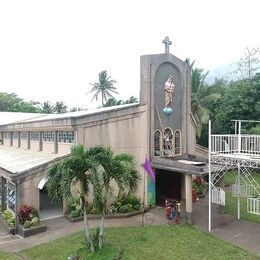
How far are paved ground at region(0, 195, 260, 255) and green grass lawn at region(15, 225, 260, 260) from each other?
2.45ft

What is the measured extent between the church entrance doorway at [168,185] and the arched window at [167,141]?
7.11ft

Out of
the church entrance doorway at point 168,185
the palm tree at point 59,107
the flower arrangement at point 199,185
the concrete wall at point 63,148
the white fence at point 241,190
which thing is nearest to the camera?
the white fence at point 241,190

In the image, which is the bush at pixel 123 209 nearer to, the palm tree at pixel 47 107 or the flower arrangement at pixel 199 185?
the flower arrangement at pixel 199 185

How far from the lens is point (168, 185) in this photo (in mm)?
24281

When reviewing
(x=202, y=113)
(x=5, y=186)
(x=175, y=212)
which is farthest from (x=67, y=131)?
(x=202, y=113)

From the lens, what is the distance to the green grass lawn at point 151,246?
13016mm

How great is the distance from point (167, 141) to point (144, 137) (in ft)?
6.85

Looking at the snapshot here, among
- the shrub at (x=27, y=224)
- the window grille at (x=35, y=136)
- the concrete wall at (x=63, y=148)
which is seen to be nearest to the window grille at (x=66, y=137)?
the concrete wall at (x=63, y=148)

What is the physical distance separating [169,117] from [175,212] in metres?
7.07

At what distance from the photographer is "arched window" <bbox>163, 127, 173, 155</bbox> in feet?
72.7

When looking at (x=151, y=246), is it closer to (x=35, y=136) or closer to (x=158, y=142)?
(x=158, y=142)

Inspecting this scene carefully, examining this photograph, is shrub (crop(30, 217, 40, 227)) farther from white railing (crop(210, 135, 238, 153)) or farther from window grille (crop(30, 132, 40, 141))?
window grille (crop(30, 132, 40, 141))

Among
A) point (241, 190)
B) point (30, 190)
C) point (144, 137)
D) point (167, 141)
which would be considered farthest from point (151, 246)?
point (167, 141)

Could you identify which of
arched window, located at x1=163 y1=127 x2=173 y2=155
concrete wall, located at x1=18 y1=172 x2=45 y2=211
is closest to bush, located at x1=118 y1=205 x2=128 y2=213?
concrete wall, located at x1=18 y1=172 x2=45 y2=211
